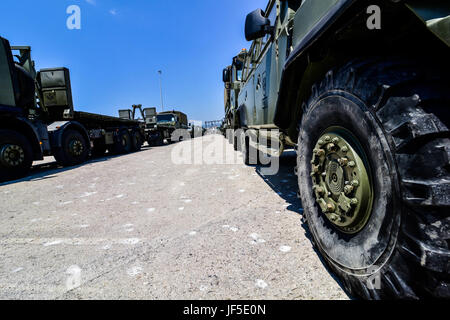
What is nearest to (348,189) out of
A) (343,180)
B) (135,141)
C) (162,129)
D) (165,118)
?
(343,180)

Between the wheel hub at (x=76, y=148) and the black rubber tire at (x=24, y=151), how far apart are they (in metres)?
1.57

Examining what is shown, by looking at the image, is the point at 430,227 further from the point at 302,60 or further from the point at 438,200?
the point at 302,60

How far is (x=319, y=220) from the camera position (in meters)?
1.55

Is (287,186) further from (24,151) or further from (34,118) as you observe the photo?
(34,118)

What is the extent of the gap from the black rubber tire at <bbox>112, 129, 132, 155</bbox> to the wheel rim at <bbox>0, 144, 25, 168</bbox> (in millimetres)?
5434

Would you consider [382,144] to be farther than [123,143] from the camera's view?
No

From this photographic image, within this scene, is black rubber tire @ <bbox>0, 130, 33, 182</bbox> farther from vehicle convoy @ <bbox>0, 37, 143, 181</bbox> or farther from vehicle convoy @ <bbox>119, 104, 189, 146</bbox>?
vehicle convoy @ <bbox>119, 104, 189, 146</bbox>

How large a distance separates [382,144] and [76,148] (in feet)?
30.4

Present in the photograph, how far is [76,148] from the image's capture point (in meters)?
7.97
